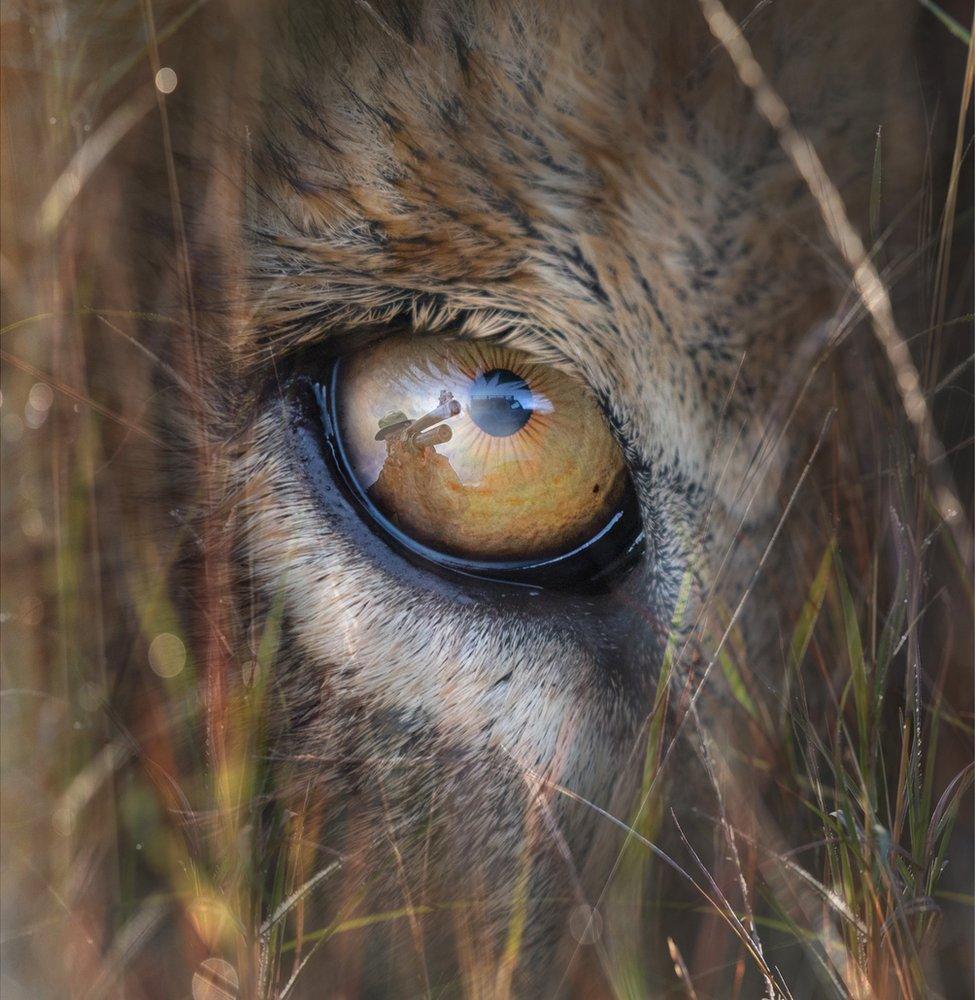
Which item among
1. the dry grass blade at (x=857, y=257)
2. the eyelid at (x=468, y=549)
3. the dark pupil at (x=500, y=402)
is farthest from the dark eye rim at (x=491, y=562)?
the dry grass blade at (x=857, y=257)

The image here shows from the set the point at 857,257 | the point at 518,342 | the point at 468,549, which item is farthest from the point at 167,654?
the point at 857,257

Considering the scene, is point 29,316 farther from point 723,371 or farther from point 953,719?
point 953,719

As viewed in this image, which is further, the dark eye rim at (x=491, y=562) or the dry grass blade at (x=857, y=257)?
the dark eye rim at (x=491, y=562)

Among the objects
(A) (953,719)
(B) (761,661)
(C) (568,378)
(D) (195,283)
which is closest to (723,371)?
(C) (568,378)

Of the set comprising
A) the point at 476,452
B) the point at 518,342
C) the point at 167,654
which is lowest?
the point at 167,654

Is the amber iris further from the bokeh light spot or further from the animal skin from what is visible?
the bokeh light spot

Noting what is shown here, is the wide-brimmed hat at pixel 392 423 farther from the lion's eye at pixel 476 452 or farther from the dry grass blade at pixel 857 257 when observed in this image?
the dry grass blade at pixel 857 257

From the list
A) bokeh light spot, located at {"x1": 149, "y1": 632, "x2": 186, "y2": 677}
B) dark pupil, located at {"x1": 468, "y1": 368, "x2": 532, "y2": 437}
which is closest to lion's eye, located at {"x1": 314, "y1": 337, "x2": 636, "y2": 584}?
dark pupil, located at {"x1": 468, "y1": 368, "x2": 532, "y2": 437}

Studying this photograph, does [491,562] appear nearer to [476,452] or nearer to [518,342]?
[476,452]
